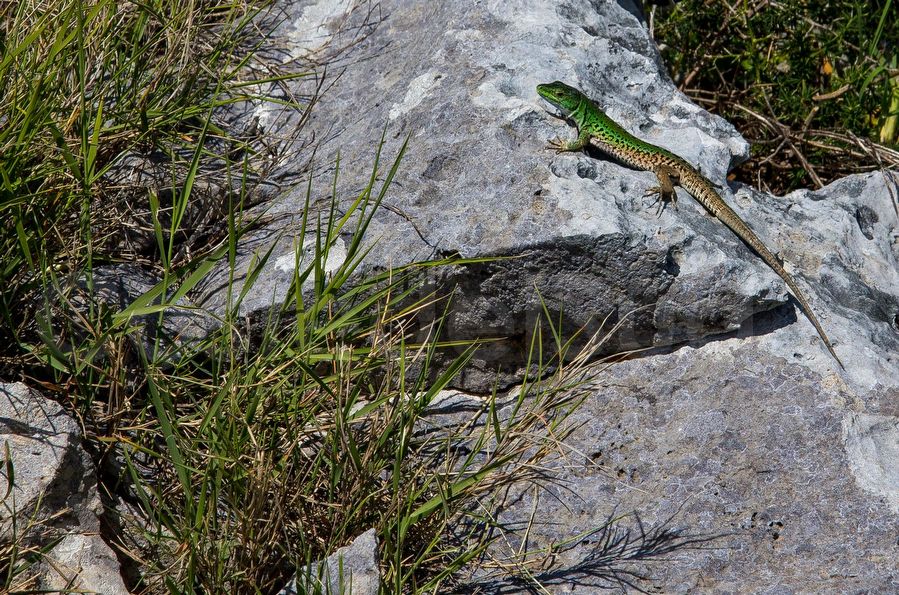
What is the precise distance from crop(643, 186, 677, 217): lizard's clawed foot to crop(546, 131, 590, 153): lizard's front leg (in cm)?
29

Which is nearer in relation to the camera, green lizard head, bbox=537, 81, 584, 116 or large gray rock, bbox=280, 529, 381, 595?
large gray rock, bbox=280, 529, 381, 595

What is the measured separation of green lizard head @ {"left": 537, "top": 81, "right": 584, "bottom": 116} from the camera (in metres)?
3.06

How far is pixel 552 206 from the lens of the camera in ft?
8.98

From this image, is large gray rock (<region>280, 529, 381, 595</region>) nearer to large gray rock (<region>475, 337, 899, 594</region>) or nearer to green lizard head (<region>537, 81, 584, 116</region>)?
large gray rock (<region>475, 337, 899, 594</region>)

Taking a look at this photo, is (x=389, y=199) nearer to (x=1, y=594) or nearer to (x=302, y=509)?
(x=302, y=509)

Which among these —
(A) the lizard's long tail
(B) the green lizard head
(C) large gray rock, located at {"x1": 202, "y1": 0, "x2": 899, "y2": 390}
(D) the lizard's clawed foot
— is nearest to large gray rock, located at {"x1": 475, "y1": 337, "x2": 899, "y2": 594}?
(C) large gray rock, located at {"x1": 202, "y1": 0, "x2": 899, "y2": 390}

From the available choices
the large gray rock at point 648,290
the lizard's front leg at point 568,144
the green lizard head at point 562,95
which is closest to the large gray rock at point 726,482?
the large gray rock at point 648,290

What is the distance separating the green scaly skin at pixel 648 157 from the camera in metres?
2.94

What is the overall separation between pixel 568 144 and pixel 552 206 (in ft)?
1.14

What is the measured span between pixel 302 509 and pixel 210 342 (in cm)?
59

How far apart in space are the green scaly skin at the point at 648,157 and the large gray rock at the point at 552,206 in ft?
0.16

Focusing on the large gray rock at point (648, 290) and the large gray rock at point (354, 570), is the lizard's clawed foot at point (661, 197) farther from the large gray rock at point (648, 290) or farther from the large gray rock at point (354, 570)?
the large gray rock at point (354, 570)

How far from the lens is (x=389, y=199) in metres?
2.94

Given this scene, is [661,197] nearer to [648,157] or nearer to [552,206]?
[648,157]
